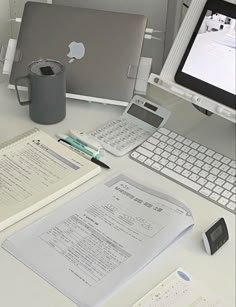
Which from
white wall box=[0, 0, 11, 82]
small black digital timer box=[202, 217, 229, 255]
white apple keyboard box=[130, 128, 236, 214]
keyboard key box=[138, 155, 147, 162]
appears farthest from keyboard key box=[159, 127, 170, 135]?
white wall box=[0, 0, 11, 82]

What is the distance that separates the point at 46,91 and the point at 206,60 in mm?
371

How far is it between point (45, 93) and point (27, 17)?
277mm

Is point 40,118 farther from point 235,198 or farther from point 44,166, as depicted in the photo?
point 235,198

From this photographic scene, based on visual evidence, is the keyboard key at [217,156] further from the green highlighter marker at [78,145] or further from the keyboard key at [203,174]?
the green highlighter marker at [78,145]

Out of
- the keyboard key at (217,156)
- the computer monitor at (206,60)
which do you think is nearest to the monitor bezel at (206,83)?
the computer monitor at (206,60)

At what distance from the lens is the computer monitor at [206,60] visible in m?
1.14

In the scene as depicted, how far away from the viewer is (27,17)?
1.40 m

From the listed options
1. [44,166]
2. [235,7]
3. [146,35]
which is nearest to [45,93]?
[44,166]

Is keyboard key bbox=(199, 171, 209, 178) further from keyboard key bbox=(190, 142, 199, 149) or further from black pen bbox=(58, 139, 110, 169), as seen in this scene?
black pen bbox=(58, 139, 110, 169)

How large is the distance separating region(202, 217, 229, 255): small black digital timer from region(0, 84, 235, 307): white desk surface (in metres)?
0.01

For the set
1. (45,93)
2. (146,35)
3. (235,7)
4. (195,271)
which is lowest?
(195,271)

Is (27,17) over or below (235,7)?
below

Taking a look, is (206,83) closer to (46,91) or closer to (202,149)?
(202,149)

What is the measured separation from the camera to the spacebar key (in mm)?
1104
